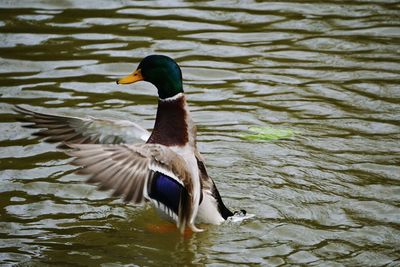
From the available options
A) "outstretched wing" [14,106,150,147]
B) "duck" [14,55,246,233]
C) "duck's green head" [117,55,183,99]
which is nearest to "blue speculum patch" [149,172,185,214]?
"duck" [14,55,246,233]

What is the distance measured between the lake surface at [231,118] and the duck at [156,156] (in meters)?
0.31

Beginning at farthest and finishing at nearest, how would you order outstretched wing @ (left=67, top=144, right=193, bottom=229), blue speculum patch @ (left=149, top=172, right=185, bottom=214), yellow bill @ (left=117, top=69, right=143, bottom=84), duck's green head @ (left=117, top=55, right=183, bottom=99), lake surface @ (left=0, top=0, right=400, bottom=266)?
1. yellow bill @ (left=117, top=69, right=143, bottom=84)
2. duck's green head @ (left=117, top=55, right=183, bottom=99)
3. lake surface @ (left=0, top=0, right=400, bottom=266)
4. blue speculum patch @ (left=149, top=172, right=185, bottom=214)
5. outstretched wing @ (left=67, top=144, right=193, bottom=229)

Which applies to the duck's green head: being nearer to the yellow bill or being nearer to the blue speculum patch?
the yellow bill

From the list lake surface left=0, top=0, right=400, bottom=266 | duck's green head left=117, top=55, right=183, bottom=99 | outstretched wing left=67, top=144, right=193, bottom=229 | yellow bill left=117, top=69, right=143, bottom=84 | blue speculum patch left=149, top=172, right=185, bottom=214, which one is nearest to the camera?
outstretched wing left=67, top=144, right=193, bottom=229

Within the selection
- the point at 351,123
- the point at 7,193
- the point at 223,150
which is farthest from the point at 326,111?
the point at 7,193

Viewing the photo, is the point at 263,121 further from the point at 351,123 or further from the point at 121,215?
the point at 121,215

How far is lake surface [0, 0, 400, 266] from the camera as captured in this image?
19.8ft

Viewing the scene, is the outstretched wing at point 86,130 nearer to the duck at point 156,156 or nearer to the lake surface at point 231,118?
the duck at point 156,156

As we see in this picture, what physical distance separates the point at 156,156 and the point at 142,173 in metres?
0.18

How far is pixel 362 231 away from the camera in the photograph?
609 cm

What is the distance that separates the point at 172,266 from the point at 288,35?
4.99 metres

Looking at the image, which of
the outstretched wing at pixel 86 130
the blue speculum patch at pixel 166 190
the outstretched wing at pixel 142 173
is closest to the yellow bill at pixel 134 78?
the outstretched wing at pixel 86 130

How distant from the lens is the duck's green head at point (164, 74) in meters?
6.52

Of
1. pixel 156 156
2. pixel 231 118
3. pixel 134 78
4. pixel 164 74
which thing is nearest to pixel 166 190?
pixel 156 156
